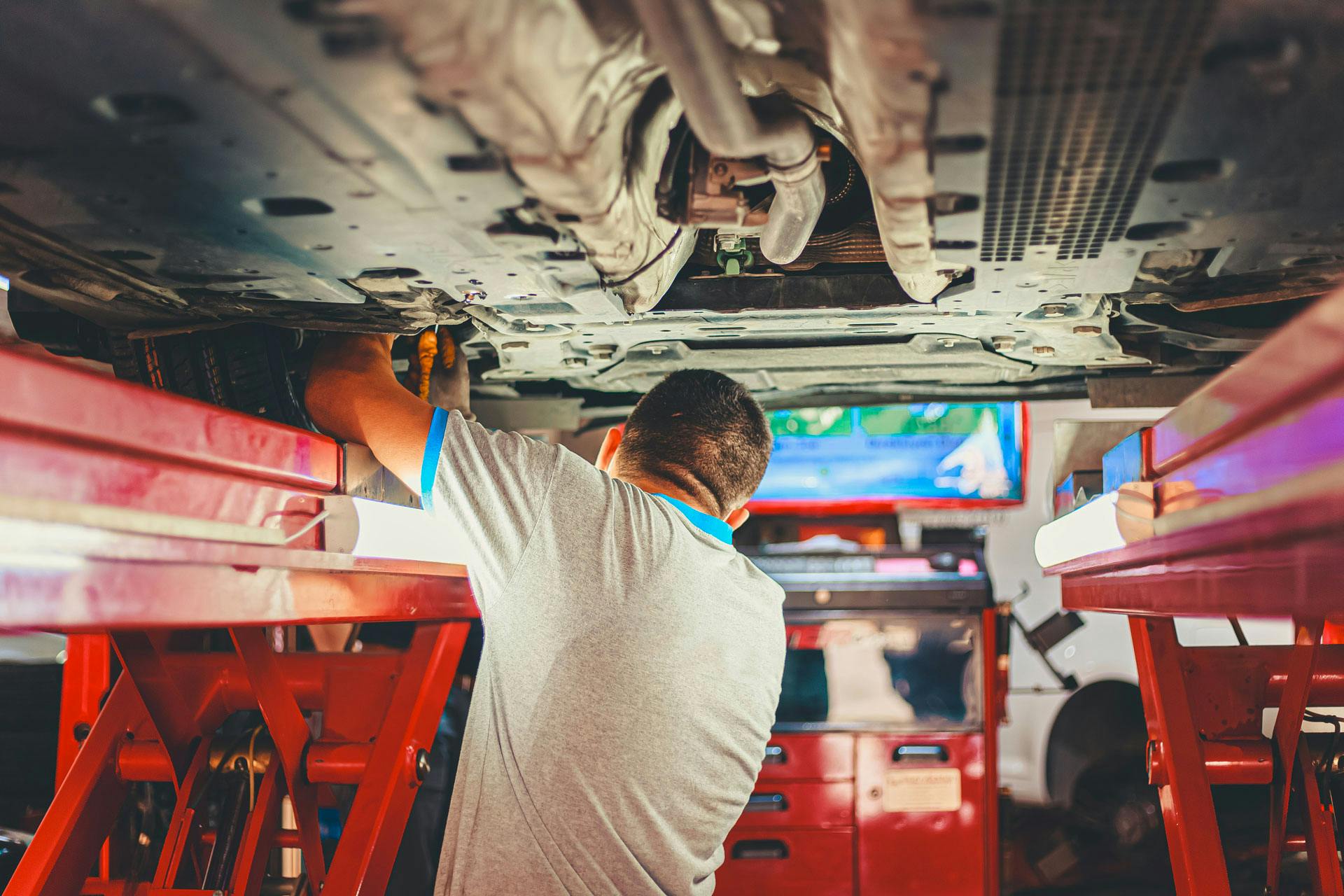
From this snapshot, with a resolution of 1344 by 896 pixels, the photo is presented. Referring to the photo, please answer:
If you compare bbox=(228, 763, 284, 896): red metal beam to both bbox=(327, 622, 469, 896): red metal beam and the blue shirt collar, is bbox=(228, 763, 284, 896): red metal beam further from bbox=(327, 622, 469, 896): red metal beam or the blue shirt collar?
the blue shirt collar

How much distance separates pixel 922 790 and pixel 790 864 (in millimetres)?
524

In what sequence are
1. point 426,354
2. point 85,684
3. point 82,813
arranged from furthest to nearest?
1. point 85,684
2. point 426,354
3. point 82,813

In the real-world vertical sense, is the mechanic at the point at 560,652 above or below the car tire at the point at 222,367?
below

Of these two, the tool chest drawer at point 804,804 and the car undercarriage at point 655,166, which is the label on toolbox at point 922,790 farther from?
the car undercarriage at point 655,166

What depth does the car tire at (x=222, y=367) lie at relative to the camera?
155 cm

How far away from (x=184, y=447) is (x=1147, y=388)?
6.41 feet

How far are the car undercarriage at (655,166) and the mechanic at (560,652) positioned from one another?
0.24 m

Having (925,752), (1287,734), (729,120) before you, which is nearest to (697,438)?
(729,120)

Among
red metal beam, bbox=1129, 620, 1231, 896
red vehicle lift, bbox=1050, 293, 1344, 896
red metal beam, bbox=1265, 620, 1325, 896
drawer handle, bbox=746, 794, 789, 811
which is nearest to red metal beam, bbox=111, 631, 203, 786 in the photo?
red vehicle lift, bbox=1050, 293, 1344, 896

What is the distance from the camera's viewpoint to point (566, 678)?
56.3 inches

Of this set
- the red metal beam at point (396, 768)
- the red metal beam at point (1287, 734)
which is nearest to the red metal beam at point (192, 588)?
the red metal beam at point (396, 768)

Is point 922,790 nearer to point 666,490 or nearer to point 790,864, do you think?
point 790,864

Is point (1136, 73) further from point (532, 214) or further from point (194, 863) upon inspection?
point (194, 863)

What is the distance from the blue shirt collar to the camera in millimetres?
1648
